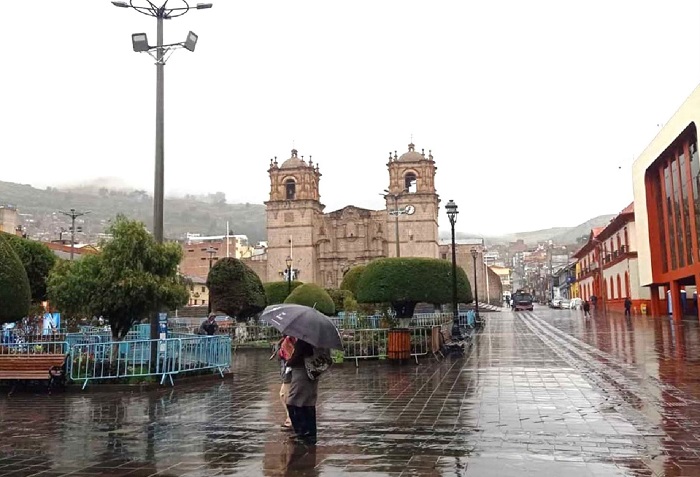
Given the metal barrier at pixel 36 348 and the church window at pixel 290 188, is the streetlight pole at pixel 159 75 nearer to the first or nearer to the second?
the metal barrier at pixel 36 348

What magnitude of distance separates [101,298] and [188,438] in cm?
593

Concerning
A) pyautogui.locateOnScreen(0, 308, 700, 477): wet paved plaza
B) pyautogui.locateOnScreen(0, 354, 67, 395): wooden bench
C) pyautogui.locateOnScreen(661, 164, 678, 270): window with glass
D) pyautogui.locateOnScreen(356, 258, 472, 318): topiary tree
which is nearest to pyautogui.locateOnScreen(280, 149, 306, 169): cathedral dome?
pyautogui.locateOnScreen(661, 164, 678, 270): window with glass

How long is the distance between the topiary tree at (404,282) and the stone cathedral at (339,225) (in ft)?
175

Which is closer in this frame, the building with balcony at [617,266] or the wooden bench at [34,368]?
the wooden bench at [34,368]

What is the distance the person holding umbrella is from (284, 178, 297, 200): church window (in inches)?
2862

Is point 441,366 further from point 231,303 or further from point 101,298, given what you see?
point 231,303

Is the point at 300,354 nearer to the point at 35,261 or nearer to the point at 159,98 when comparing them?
the point at 159,98

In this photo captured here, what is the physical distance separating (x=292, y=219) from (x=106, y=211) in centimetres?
7356

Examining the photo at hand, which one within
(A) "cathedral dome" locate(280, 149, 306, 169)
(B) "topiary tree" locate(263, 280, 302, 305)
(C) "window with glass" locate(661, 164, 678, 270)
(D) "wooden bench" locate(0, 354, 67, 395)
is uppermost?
(A) "cathedral dome" locate(280, 149, 306, 169)

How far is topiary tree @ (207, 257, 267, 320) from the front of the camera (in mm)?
26234

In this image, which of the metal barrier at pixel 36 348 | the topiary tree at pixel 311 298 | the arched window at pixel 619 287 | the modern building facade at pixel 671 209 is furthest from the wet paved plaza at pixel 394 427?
the arched window at pixel 619 287

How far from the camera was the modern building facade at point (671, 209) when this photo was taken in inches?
1119

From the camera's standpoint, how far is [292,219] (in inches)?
3098

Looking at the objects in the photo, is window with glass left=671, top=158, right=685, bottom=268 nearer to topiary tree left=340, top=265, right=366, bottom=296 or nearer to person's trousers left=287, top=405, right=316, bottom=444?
topiary tree left=340, top=265, right=366, bottom=296
